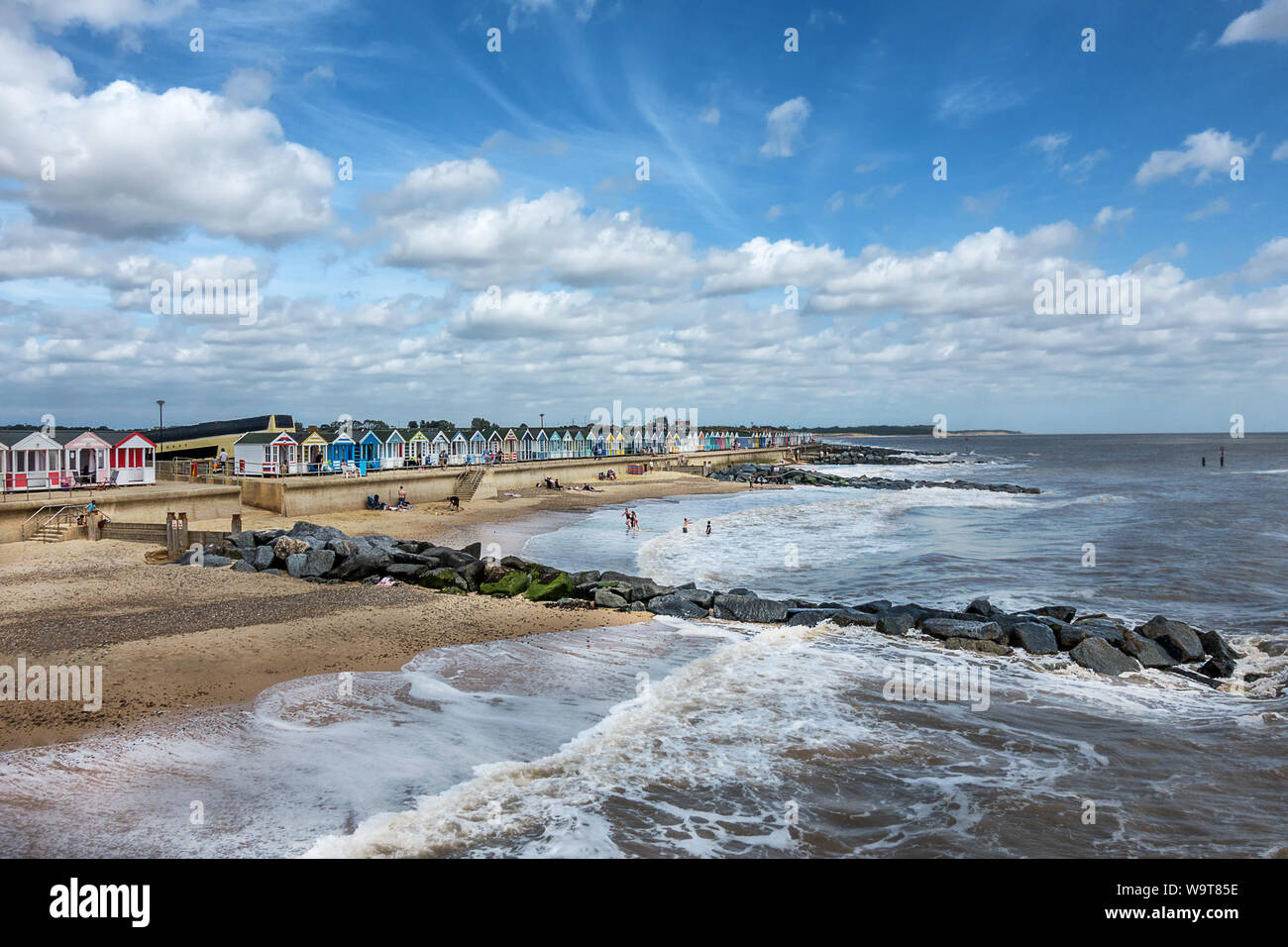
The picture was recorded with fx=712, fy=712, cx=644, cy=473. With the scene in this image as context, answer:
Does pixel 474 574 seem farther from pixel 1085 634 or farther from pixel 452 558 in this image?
pixel 1085 634

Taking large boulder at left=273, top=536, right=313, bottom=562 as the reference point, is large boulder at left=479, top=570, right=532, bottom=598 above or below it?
below

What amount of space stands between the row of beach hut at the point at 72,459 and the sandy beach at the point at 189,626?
7747 mm

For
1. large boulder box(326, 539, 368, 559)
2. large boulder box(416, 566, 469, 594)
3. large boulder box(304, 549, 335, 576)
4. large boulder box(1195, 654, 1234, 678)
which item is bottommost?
large boulder box(1195, 654, 1234, 678)

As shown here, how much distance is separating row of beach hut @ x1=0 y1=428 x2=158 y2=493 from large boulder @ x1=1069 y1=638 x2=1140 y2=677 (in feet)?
120

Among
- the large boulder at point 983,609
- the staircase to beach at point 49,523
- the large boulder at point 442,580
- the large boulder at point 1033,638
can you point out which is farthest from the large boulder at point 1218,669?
the staircase to beach at point 49,523

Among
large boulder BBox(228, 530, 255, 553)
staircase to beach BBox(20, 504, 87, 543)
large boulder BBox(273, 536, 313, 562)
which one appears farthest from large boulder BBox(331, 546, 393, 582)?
staircase to beach BBox(20, 504, 87, 543)

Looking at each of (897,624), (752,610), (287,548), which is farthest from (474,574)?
(897,624)

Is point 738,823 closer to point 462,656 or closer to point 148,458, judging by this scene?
point 462,656

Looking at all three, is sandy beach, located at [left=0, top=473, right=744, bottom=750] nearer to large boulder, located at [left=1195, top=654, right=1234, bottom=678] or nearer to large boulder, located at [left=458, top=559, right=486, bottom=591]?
large boulder, located at [left=458, top=559, right=486, bottom=591]

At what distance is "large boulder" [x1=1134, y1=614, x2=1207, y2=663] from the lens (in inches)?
582

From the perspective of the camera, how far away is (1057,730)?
36.0 feet
